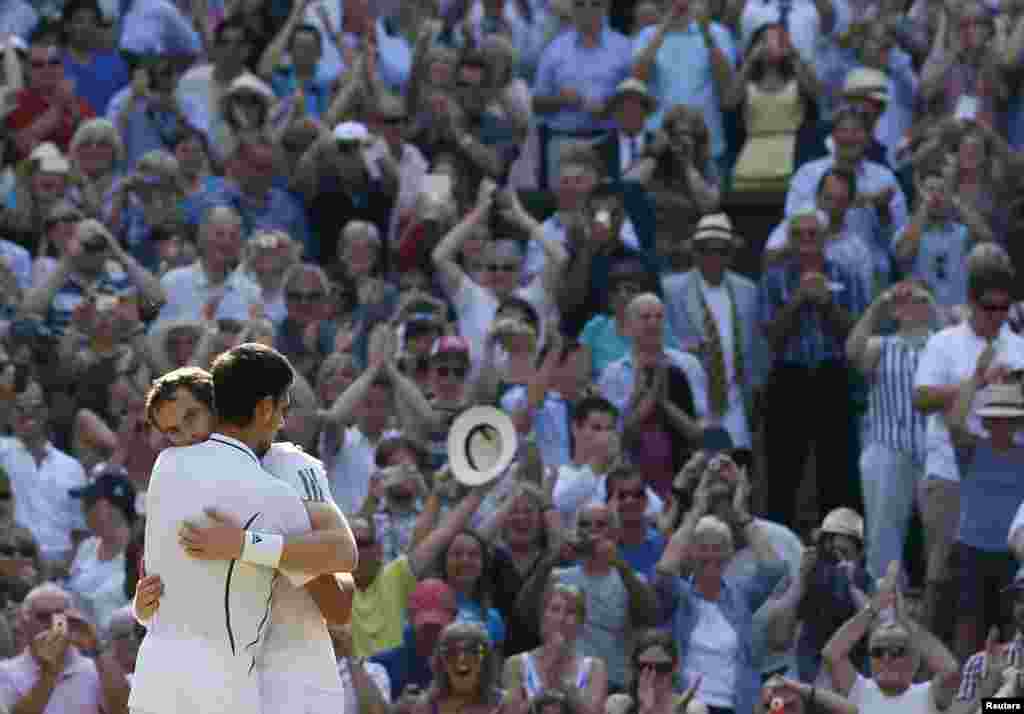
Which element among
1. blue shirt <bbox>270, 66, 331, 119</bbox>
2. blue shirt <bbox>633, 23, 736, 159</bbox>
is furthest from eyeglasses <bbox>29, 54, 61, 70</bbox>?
blue shirt <bbox>633, 23, 736, 159</bbox>

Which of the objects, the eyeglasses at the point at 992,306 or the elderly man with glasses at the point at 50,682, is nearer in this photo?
the elderly man with glasses at the point at 50,682

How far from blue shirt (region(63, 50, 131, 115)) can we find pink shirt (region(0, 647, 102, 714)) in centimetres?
632

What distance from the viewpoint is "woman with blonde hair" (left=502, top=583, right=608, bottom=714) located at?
36.9ft

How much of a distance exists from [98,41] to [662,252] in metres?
4.08

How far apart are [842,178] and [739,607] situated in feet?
12.1

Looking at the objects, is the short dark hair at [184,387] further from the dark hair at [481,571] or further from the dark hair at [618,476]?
the dark hair at [618,476]

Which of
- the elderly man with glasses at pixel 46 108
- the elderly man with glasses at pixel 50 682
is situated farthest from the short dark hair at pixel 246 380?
the elderly man with glasses at pixel 46 108

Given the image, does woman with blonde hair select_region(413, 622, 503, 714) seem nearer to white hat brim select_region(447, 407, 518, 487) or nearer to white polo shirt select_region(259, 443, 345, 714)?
white hat brim select_region(447, 407, 518, 487)

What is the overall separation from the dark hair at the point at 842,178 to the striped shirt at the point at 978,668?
445 centimetres

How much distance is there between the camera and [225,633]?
7.16m

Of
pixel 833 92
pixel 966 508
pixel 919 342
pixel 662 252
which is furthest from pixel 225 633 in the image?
pixel 833 92

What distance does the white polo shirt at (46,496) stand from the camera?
13.3m

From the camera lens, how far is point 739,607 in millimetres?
12219

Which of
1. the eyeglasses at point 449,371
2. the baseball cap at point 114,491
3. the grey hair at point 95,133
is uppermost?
the grey hair at point 95,133
